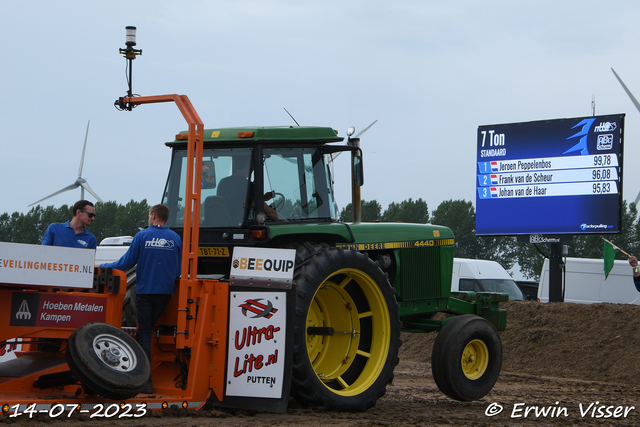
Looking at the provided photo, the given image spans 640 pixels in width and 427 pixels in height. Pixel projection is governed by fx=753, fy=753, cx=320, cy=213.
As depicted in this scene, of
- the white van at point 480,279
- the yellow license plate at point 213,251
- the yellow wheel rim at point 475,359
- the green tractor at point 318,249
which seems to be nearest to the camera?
the green tractor at point 318,249

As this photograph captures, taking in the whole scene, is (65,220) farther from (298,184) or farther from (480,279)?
(298,184)

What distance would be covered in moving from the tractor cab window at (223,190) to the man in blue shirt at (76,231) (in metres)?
0.79

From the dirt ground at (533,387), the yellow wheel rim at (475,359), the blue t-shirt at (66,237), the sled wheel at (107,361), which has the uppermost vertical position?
the blue t-shirt at (66,237)

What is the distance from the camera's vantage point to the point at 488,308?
31.2ft

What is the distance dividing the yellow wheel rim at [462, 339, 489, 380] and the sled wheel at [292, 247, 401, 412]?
1280 millimetres

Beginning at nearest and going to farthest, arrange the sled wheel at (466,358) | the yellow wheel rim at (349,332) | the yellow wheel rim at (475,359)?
the yellow wheel rim at (349,332) → the sled wheel at (466,358) → the yellow wheel rim at (475,359)

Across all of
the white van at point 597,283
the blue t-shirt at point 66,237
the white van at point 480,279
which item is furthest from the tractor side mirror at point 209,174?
the white van at point 597,283

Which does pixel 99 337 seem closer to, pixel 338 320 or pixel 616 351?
pixel 338 320

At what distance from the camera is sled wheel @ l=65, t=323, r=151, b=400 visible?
17.9 ft

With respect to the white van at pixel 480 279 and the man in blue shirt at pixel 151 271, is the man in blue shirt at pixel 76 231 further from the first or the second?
the white van at pixel 480 279

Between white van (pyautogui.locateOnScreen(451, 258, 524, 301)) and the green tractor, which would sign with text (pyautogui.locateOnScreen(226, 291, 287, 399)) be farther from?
white van (pyautogui.locateOnScreen(451, 258, 524, 301))

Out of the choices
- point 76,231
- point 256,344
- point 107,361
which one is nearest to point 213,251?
point 256,344

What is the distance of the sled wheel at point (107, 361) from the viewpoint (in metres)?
5.45

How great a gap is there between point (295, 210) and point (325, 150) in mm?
726
